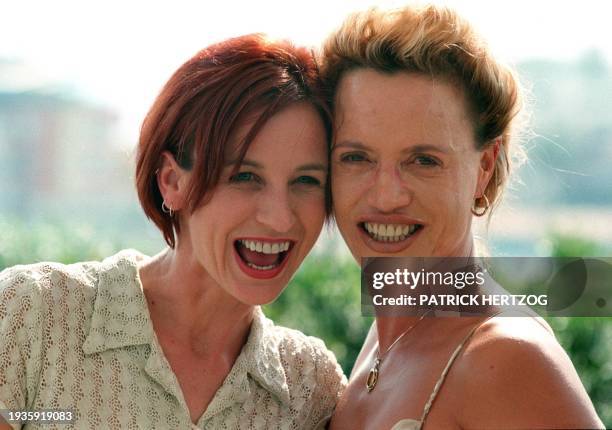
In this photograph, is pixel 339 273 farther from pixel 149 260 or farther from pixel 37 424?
pixel 37 424

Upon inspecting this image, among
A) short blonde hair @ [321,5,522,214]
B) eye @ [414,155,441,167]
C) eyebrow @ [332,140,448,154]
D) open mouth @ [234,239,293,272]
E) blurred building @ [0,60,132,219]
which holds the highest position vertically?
short blonde hair @ [321,5,522,214]

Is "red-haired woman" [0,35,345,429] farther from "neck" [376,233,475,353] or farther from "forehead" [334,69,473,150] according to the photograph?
"neck" [376,233,475,353]

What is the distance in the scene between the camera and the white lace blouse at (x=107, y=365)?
2.80 m

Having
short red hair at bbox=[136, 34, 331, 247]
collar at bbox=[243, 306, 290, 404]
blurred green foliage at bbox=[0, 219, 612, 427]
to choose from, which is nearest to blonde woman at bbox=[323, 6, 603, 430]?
short red hair at bbox=[136, 34, 331, 247]

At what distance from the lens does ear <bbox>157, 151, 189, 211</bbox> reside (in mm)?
3062

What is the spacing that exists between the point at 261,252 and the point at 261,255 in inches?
0.9

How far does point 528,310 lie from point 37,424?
56.2 inches

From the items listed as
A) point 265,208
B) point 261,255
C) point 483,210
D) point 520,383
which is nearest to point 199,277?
point 261,255

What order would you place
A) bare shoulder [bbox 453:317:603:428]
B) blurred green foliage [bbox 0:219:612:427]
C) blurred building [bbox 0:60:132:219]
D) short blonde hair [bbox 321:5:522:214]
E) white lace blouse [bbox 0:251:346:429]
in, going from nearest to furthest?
bare shoulder [bbox 453:317:603:428]
white lace blouse [bbox 0:251:346:429]
short blonde hair [bbox 321:5:522:214]
blurred green foliage [bbox 0:219:612:427]
blurred building [bbox 0:60:132:219]

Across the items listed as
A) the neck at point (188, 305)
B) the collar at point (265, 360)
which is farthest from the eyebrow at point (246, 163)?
the collar at point (265, 360)

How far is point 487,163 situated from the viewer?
10.2 ft

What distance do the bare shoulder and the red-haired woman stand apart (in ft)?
2.36

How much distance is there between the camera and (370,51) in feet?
9.70

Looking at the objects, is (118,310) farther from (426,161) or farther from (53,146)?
(53,146)
